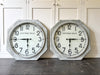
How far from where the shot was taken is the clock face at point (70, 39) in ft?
4.24

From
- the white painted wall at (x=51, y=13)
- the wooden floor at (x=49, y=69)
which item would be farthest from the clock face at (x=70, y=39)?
the wooden floor at (x=49, y=69)

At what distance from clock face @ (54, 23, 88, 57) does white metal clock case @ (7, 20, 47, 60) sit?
Answer: 0.18 metres

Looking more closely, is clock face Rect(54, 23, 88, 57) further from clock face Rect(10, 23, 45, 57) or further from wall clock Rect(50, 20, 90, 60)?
clock face Rect(10, 23, 45, 57)

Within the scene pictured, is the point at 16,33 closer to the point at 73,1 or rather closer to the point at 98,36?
the point at 73,1

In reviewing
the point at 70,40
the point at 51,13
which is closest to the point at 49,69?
the point at 70,40

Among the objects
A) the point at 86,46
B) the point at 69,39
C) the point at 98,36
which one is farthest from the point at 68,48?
the point at 98,36

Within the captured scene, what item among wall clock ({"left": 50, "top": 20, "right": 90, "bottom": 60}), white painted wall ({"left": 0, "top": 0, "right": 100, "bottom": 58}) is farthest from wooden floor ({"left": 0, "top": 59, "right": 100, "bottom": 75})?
white painted wall ({"left": 0, "top": 0, "right": 100, "bottom": 58})

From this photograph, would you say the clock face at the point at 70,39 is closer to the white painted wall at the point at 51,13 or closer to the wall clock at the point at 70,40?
the wall clock at the point at 70,40

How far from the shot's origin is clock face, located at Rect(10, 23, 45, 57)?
4.25 feet

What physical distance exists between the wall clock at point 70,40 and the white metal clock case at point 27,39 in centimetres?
14

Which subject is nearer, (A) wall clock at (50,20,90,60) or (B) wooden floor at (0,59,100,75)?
(B) wooden floor at (0,59,100,75)

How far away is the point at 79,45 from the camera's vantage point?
4.25 feet

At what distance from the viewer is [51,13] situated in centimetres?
133

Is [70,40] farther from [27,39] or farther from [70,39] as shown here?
[27,39]
